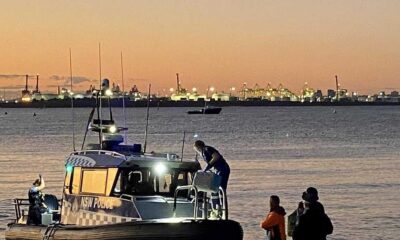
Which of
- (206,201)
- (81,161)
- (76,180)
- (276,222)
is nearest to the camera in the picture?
(276,222)

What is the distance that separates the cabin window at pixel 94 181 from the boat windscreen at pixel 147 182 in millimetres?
415

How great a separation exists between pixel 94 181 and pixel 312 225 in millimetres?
6160

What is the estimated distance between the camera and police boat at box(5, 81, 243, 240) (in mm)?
17188

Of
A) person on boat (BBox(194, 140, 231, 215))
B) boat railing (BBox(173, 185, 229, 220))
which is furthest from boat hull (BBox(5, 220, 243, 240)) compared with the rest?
person on boat (BBox(194, 140, 231, 215))

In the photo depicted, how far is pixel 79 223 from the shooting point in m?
19.3

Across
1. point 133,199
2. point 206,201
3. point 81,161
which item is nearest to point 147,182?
point 133,199

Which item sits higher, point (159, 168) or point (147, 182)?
point (159, 168)

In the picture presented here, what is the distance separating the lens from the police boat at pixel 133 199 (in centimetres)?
1719

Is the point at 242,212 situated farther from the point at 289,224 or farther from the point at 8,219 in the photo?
the point at 289,224

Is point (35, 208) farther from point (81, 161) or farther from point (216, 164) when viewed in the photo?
point (216, 164)

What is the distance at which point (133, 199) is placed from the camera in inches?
710

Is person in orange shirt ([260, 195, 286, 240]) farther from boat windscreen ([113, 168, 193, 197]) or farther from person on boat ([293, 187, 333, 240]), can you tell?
boat windscreen ([113, 168, 193, 197])

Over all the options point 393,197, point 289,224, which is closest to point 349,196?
point 393,197

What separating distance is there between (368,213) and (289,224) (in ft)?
47.2
